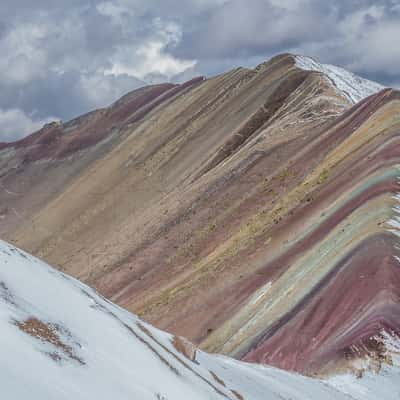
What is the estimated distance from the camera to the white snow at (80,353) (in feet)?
26.7

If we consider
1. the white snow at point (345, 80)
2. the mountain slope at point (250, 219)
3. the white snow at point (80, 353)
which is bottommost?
the white snow at point (80, 353)

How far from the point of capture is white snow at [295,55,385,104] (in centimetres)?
6650

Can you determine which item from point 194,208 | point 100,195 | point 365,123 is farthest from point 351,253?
point 100,195

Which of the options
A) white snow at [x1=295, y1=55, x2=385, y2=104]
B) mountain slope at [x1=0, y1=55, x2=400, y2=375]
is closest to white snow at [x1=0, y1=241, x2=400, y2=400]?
mountain slope at [x1=0, y1=55, x2=400, y2=375]

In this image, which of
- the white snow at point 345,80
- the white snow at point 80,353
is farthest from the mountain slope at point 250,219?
the white snow at point 80,353

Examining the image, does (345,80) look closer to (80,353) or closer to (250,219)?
(250,219)

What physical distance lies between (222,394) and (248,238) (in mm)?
27187

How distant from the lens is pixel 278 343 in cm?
2253

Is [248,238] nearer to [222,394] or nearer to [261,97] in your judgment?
[222,394]

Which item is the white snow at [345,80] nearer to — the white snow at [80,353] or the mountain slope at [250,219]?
the mountain slope at [250,219]

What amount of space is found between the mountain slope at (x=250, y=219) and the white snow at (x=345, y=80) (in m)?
1.75

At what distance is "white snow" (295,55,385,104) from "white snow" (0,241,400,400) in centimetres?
5398

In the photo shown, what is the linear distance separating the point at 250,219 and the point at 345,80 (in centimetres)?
3234

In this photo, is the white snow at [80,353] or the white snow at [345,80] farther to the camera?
the white snow at [345,80]
